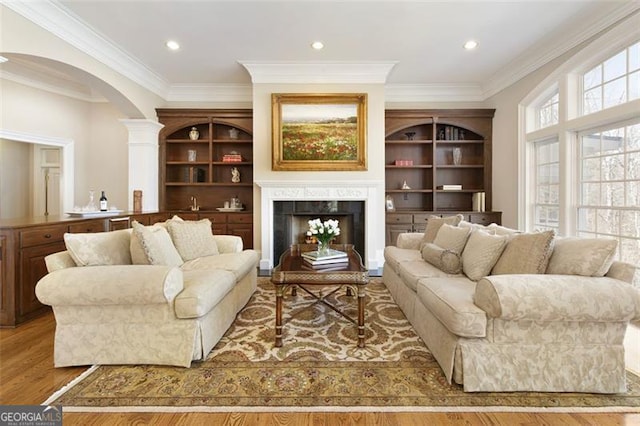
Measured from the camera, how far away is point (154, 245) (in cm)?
247

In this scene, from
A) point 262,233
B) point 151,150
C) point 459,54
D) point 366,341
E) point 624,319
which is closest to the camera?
point 624,319

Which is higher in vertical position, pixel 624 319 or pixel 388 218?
Answer: pixel 388 218

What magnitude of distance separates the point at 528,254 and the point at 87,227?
4.32 metres

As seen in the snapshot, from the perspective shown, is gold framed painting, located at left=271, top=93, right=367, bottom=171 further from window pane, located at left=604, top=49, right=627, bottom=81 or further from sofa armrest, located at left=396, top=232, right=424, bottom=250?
window pane, located at left=604, top=49, right=627, bottom=81

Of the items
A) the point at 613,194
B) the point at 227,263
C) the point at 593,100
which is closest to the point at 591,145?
the point at 593,100

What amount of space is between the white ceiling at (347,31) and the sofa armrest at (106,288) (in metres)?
2.71

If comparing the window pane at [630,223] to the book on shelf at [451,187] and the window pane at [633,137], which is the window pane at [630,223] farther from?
the book on shelf at [451,187]

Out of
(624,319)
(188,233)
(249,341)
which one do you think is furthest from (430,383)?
(188,233)

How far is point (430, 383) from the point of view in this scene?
1948mm

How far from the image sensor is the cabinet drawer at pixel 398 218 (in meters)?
5.07

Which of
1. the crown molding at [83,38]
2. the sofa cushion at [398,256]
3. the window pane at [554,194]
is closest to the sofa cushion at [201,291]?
the sofa cushion at [398,256]

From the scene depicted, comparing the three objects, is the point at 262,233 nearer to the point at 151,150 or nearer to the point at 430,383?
the point at 151,150

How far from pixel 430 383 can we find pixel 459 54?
4.10m

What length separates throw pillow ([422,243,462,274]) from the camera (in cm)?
268
